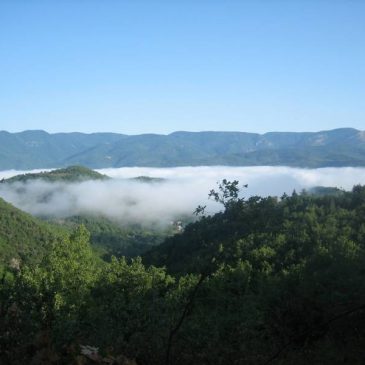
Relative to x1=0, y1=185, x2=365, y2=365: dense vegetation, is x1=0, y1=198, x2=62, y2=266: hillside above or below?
below

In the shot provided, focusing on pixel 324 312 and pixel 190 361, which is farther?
pixel 324 312

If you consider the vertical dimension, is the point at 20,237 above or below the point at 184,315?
below

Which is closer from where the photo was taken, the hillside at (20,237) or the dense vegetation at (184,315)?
the dense vegetation at (184,315)

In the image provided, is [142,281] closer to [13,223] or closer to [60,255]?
[60,255]

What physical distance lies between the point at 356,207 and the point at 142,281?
6527 centimetres

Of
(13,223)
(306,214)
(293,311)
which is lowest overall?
(13,223)

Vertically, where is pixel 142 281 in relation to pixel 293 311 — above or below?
below

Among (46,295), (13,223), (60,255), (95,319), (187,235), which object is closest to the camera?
(95,319)

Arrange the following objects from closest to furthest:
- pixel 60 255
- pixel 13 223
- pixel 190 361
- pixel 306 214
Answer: pixel 190 361 → pixel 60 255 → pixel 306 214 → pixel 13 223

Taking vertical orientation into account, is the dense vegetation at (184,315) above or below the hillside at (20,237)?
above

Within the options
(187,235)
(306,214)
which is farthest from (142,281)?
Result: (187,235)

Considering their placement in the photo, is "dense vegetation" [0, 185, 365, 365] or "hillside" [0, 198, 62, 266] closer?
"dense vegetation" [0, 185, 365, 365]

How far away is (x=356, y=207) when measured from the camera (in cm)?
8181

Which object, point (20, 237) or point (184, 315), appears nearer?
point (184, 315)
